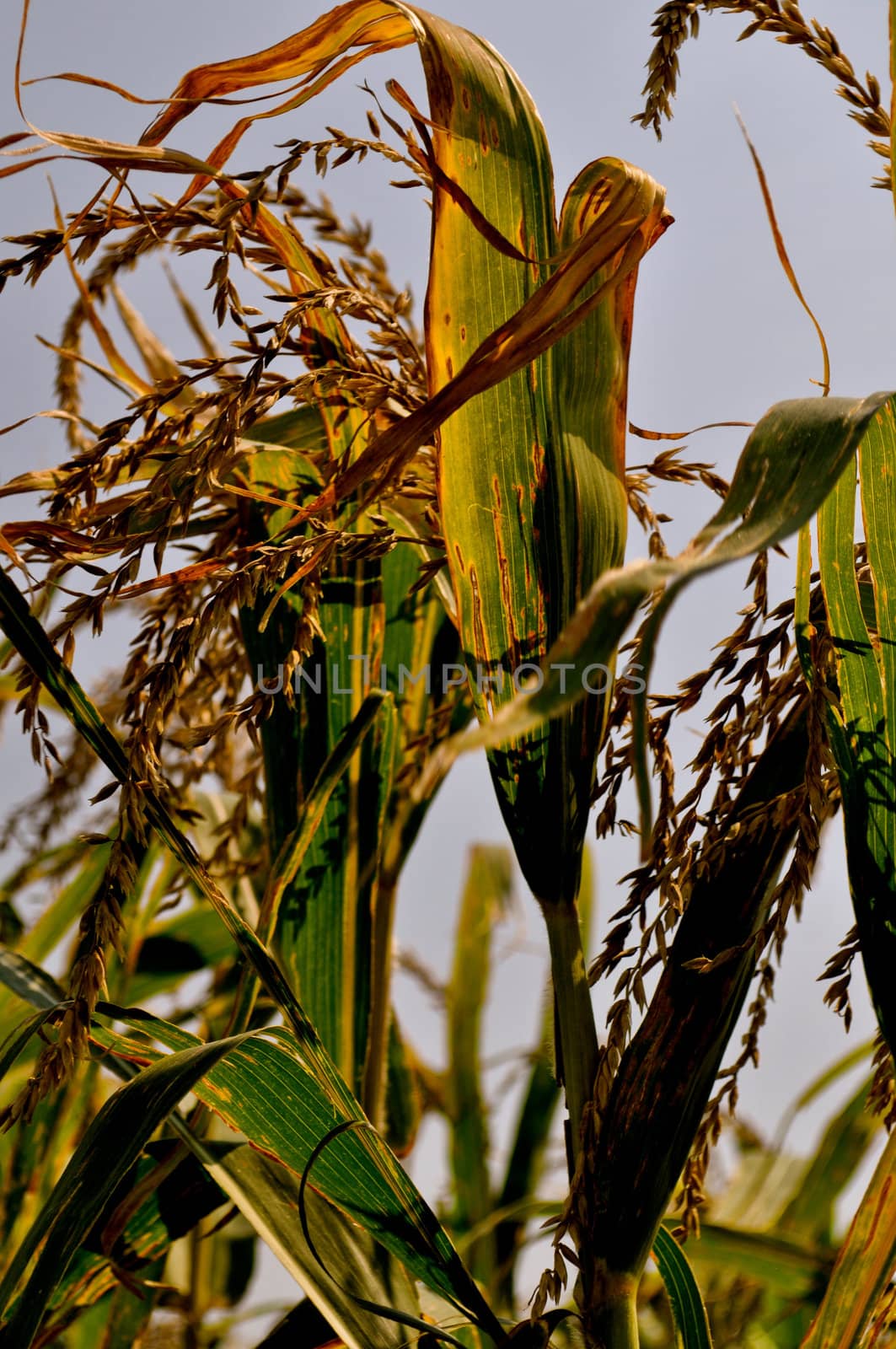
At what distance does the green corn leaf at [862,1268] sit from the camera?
466mm

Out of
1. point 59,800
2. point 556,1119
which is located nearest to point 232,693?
point 59,800

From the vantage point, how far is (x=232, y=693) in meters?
0.68

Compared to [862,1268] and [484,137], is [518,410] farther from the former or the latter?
[862,1268]

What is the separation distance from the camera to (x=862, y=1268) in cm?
47

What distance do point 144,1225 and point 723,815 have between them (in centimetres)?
40

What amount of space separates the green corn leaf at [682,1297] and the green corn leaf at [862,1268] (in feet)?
0.18

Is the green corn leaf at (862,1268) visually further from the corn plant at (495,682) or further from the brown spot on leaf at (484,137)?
the brown spot on leaf at (484,137)

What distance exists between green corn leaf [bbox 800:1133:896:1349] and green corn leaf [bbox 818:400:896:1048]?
0.09 metres

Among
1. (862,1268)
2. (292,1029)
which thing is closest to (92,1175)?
(292,1029)

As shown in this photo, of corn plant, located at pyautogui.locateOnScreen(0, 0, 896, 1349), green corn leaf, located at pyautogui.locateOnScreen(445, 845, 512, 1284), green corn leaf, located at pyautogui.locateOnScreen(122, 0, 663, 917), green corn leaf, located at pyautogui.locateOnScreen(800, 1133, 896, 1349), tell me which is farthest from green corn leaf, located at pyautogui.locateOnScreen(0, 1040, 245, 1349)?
green corn leaf, located at pyautogui.locateOnScreen(445, 845, 512, 1284)

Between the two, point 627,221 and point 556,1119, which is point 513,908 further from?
point 627,221

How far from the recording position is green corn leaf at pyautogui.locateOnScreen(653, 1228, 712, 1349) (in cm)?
47

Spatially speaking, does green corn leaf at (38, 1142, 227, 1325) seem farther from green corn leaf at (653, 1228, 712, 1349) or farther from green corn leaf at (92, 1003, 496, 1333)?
green corn leaf at (653, 1228, 712, 1349)

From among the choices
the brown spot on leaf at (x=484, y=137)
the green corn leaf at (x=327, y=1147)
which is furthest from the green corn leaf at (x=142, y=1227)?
the brown spot on leaf at (x=484, y=137)
